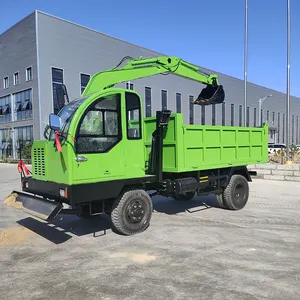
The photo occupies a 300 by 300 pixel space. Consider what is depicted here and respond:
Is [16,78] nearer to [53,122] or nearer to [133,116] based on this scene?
[133,116]

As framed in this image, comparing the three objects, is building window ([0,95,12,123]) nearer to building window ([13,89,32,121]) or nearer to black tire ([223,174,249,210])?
building window ([13,89,32,121])

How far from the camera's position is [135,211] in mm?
6082

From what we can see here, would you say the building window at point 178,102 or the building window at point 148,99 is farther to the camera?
A: the building window at point 178,102

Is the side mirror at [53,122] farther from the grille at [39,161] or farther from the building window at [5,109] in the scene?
the building window at [5,109]

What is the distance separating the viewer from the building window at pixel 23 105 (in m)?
33.2

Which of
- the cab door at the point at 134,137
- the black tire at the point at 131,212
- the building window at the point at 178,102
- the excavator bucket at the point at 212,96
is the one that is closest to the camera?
the black tire at the point at 131,212

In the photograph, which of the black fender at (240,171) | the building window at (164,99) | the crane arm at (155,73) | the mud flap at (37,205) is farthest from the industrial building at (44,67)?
the mud flap at (37,205)

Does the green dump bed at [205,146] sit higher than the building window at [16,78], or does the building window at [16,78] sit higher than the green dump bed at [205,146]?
the building window at [16,78]

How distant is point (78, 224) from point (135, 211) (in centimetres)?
159

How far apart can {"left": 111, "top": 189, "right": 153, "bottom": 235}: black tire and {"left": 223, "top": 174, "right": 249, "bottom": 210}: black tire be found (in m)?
2.69

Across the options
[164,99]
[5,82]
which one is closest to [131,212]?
[5,82]

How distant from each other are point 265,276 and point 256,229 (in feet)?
7.65

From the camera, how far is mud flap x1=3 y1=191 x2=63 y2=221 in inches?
205

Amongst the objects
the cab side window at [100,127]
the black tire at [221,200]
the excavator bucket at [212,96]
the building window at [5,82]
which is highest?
the building window at [5,82]
